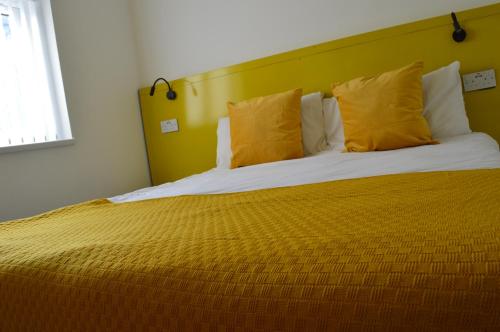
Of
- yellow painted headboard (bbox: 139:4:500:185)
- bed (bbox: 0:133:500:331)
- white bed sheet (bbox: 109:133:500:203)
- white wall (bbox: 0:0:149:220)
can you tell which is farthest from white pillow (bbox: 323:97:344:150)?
white wall (bbox: 0:0:149:220)

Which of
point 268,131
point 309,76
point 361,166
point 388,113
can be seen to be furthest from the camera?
point 309,76

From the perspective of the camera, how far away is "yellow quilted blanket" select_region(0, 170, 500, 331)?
0.42 metres

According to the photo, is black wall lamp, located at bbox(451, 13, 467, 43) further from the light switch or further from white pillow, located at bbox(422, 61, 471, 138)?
the light switch

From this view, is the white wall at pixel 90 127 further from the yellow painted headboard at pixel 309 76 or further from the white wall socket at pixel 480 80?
the white wall socket at pixel 480 80

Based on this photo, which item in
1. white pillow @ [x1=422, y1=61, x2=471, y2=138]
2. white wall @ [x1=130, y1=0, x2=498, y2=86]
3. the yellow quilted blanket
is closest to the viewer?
the yellow quilted blanket

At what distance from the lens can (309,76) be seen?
210 cm

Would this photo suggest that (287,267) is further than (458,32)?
No

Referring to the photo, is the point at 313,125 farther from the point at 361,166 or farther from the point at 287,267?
the point at 287,267

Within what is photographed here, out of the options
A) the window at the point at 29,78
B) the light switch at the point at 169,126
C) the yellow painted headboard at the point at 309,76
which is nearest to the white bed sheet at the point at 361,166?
the yellow painted headboard at the point at 309,76

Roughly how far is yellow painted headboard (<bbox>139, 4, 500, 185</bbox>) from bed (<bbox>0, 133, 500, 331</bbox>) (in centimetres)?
92

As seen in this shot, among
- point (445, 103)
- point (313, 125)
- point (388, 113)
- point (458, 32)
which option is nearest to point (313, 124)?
point (313, 125)

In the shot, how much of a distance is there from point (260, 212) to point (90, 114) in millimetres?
1835

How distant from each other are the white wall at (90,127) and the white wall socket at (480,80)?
2.02m

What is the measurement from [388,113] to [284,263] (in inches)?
48.2
